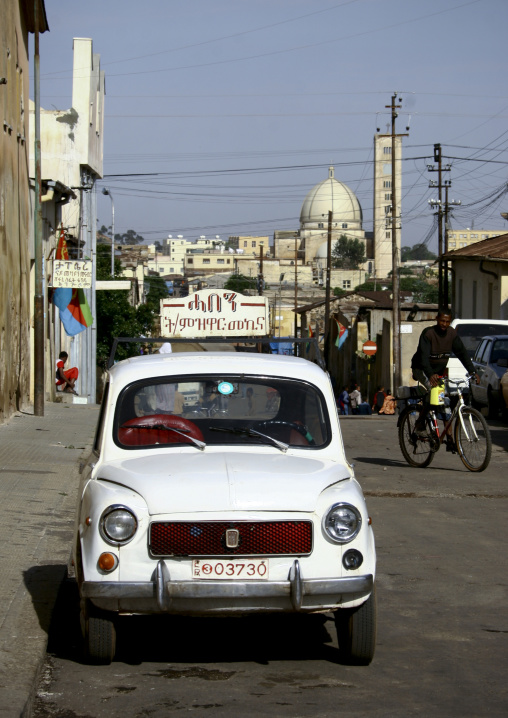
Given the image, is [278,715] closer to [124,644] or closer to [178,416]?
[124,644]

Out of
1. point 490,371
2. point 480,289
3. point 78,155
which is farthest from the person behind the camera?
point 480,289

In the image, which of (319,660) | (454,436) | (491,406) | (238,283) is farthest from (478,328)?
(238,283)

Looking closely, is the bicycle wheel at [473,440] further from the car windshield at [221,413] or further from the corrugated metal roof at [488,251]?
the corrugated metal roof at [488,251]

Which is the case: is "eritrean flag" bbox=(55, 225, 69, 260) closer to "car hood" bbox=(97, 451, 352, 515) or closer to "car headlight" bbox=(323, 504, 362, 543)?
"car hood" bbox=(97, 451, 352, 515)

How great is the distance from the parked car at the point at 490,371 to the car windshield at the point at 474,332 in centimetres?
175

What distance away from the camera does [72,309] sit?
2600 centimetres

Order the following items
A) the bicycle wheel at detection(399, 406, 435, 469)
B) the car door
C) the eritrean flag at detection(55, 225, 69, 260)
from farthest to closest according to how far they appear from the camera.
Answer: the eritrean flag at detection(55, 225, 69, 260)
the car door
the bicycle wheel at detection(399, 406, 435, 469)

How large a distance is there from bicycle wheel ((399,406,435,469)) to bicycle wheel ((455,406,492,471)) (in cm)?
39

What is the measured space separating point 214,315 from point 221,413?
12.2 ft

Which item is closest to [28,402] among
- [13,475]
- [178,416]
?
[13,475]

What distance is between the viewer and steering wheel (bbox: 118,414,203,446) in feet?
18.4

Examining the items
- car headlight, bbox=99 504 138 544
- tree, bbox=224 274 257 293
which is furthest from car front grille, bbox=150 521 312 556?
tree, bbox=224 274 257 293

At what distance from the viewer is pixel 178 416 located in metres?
5.85

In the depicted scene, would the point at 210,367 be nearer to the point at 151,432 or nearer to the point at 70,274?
the point at 151,432
